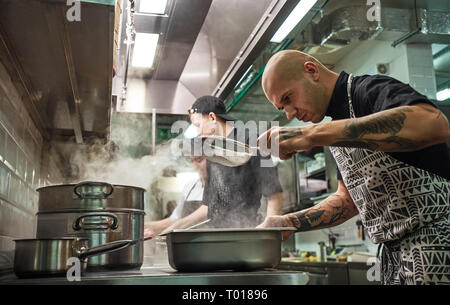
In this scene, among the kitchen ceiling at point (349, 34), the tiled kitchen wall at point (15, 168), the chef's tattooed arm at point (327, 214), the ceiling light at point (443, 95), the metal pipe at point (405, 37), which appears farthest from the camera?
the ceiling light at point (443, 95)

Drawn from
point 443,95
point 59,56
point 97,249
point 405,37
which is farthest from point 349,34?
point 97,249

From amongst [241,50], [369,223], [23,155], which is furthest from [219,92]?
[369,223]

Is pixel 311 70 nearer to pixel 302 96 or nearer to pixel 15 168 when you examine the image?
pixel 302 96

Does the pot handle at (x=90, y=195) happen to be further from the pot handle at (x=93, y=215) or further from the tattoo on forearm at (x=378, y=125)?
the tattoo on forearm at (x=378, y=125)

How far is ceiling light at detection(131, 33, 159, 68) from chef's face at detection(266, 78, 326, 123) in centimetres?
68

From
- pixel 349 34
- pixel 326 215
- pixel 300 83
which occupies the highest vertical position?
pixel 349 34

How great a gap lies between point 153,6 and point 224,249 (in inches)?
40.7

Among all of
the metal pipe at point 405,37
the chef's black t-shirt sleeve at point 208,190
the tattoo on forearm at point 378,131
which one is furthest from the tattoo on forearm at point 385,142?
the metal pipe at point 405,37

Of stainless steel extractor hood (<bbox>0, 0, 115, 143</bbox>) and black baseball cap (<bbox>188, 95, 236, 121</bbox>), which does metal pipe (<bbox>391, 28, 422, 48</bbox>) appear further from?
stainless steel extractor hood (<bbox>0, 0, 115, 143</bbox>)

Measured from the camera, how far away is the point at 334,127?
107 centimetres

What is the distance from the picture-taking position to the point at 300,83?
4.52 feet

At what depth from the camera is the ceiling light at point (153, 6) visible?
5.03 ft

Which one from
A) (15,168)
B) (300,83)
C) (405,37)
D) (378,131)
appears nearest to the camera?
(378,131)

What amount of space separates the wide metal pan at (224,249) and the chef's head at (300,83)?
562 millimetres
